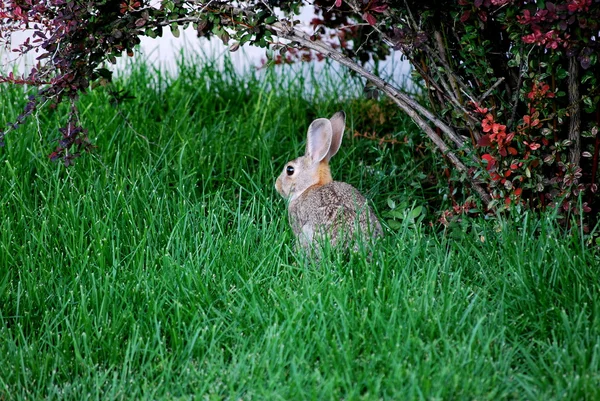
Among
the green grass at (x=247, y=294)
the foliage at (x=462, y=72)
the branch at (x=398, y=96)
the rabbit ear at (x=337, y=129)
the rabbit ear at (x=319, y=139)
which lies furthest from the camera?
the rabbit ear at (x=337, y=129)

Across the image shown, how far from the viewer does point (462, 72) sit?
4.57 metres

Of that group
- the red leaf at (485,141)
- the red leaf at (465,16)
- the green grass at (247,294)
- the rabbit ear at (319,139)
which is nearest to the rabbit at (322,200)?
the rabbit ear at (319,139)

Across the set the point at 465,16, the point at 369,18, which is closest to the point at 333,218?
the point at 369,18

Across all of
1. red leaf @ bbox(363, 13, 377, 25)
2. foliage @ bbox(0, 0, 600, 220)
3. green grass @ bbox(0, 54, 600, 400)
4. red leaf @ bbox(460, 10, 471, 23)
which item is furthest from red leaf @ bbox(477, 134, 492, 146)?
red leaf @ bbox(363, 13, 377, 25)

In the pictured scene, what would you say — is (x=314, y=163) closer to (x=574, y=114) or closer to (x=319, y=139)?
(x=319, y=139)

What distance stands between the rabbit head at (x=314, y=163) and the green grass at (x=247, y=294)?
20cm

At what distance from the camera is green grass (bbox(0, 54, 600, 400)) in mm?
3170

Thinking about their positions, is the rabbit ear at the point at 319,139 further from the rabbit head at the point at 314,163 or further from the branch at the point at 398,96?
the branch at the point at 398,96

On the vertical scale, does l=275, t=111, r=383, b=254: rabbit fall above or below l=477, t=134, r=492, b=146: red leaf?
below

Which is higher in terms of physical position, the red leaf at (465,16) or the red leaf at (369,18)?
the red leaf at (369,18)

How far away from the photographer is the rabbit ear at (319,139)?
4.87 metres

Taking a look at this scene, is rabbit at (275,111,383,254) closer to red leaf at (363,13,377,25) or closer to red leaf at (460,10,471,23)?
red leaf at (363,13,377,25)

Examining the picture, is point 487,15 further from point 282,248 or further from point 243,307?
point 243,307

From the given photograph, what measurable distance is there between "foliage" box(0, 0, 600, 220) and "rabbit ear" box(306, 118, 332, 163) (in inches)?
17.4
